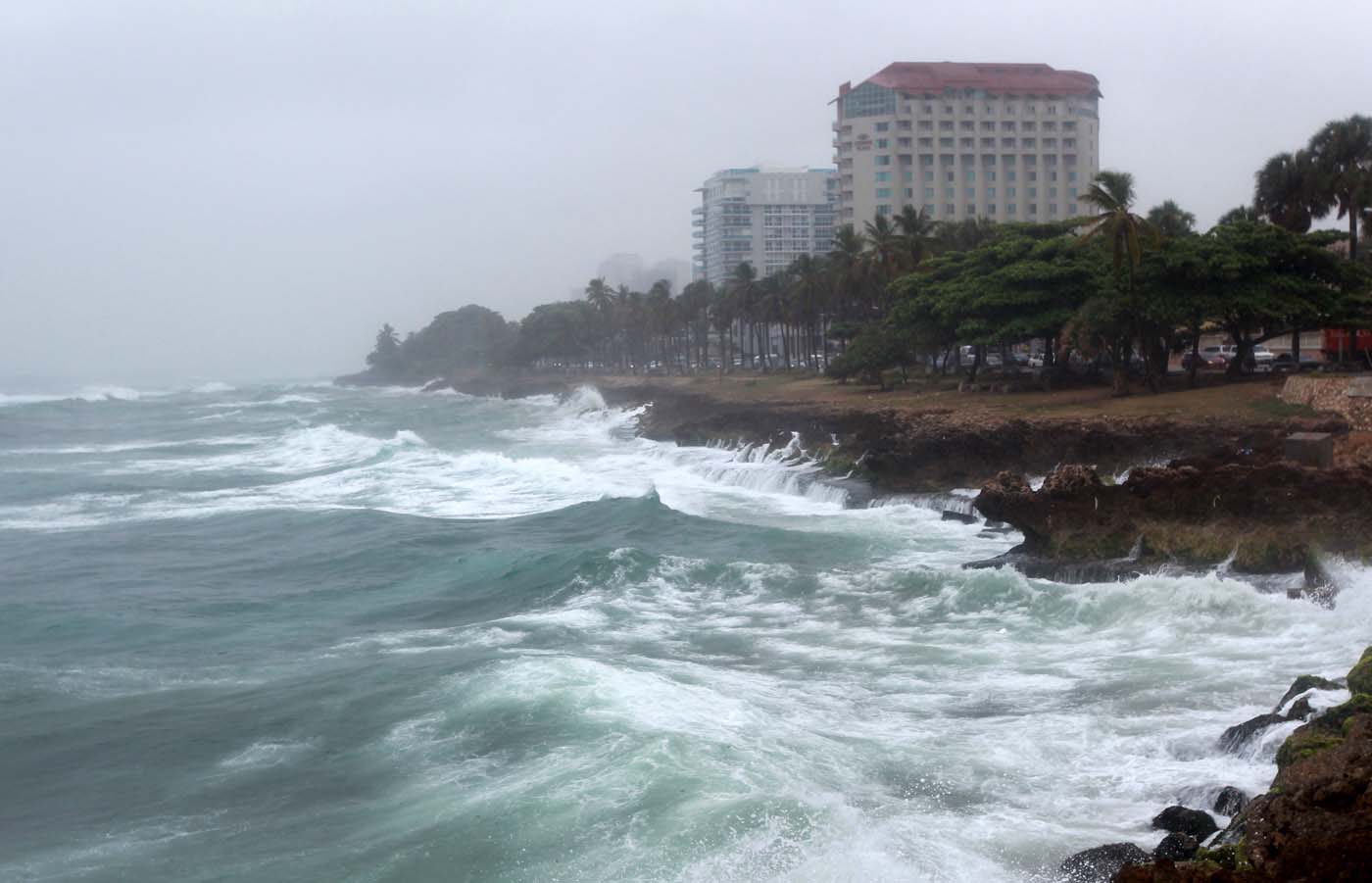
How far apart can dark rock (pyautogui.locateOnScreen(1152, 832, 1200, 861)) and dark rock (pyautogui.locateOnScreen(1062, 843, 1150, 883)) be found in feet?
0.44

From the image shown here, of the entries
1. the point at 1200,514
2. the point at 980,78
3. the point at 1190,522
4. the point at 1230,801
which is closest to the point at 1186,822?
the point at 1230,801

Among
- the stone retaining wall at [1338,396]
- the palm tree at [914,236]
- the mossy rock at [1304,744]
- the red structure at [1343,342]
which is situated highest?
the palm tree at [914,236]

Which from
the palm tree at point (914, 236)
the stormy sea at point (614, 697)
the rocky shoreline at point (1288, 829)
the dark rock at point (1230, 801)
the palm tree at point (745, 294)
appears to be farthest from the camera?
the palm tree at point (745, 294)

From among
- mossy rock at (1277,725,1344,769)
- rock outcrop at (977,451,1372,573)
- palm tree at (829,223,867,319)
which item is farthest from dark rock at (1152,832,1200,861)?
palm tree at (829,223,867,319)

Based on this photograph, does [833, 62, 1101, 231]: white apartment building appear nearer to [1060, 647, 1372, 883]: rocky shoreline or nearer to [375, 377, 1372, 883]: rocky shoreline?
[375, 377, 1372, 883]: rocky shoreline

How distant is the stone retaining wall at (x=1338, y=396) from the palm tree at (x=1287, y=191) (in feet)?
46.2

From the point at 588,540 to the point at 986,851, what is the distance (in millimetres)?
18024

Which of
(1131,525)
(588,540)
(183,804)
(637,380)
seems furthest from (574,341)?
(183,804)

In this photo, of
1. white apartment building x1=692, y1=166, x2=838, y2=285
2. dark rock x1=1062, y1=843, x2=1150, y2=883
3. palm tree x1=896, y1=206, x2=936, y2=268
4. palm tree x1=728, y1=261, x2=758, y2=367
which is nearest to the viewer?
dark rock x1=1062, y1=843, x2=1150, y2=883

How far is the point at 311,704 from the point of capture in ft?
50.1

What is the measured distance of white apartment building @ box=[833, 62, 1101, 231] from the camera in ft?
371

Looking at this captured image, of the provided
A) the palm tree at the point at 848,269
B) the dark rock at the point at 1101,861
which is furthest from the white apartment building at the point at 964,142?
the dark rock at the point at 1101,861

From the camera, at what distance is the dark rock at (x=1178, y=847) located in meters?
9.45

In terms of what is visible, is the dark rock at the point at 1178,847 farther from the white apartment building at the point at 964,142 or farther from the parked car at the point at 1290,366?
the white apartment building at the point at 964,142
